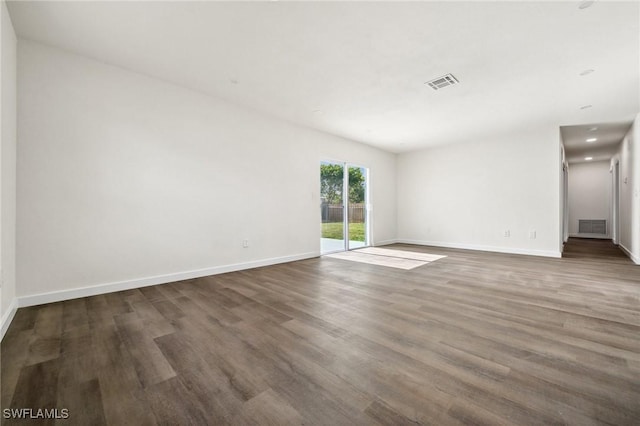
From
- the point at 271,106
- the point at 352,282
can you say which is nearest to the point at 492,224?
the point at 352,282

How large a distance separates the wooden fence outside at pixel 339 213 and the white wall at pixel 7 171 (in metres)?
4.49

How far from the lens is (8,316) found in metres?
2.29

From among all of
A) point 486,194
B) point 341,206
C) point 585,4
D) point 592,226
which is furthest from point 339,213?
point 592,226

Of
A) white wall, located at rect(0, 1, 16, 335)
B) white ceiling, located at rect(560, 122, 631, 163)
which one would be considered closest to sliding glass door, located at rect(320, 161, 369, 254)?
white wall, located at rect(0, 1, 16, 335)

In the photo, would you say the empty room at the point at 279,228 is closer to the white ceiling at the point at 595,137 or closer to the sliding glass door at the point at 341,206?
the white ceiling at the point at 595,137

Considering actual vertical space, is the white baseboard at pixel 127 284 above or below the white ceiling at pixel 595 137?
below

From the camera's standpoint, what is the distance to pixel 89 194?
9.85 feet

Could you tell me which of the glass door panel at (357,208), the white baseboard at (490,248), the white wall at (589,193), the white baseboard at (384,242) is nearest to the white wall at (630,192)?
the white baseboard at (490,248)

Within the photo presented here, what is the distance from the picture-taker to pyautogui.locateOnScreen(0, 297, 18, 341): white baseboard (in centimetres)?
206

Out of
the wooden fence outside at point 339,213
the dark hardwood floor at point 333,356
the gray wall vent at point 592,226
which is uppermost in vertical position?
the wooden fence outside at point 339,213

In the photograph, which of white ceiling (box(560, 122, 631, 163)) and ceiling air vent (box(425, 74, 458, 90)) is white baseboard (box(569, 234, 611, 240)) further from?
ceiling air vent (box(425, 74, 458, 90))

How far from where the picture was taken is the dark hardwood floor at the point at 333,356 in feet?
4.12

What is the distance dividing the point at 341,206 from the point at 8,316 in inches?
206

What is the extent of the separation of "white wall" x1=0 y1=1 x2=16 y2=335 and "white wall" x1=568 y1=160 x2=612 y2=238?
44.4ft
